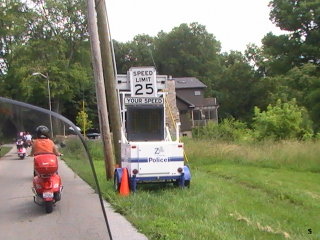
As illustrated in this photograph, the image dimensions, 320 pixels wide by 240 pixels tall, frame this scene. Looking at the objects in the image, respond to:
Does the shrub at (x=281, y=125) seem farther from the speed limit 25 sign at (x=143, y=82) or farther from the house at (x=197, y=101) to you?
the house at (x=197, y=101)

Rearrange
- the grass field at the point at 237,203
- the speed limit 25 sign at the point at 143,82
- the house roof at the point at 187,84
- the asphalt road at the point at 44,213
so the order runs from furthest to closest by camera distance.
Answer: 1. the house roof at the point at 187,84
2. the speed limit 25 sign at the point at 143,82
3. the grass field at the point at 237,203
4. the asphalt road at the point at 44,213

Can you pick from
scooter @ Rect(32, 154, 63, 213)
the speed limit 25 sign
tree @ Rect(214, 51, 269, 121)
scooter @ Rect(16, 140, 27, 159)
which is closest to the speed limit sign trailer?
the speed limit 25 sign

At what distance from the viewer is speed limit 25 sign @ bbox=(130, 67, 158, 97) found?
13.4 m

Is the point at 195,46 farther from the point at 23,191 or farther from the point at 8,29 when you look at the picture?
the point at 23,191

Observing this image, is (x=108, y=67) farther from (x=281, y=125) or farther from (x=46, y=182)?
(x=281, y=125)

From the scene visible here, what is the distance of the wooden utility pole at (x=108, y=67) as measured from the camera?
46.4 feet

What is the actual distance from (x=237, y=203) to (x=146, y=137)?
12.0 feet

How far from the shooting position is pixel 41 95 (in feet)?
204

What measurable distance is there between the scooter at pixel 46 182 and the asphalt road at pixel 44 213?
6 centimetres

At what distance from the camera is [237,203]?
34.1 feet

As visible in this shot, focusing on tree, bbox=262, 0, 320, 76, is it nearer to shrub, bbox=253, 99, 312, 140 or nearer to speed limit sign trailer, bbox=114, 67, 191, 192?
shrub, bbox=253, 99, 312, 140

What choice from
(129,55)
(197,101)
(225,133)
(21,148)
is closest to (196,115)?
(197,101)

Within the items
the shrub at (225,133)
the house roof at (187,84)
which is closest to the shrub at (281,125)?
the shrub at (225,133)

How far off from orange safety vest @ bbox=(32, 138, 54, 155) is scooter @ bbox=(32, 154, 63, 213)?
51 mm
